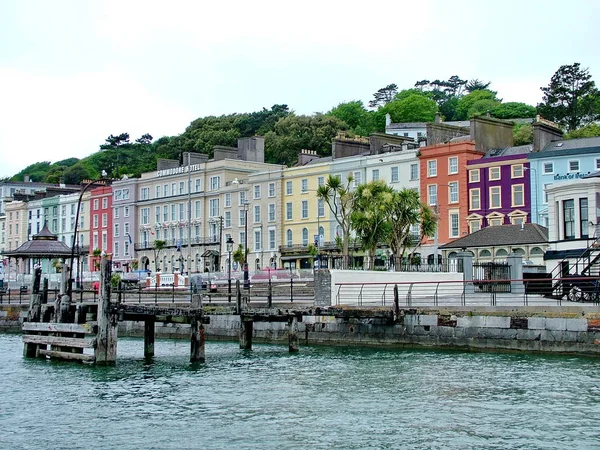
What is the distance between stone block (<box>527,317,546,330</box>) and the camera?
30073 mm

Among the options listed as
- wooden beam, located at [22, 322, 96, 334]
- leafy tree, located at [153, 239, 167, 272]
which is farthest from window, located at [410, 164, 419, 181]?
wooden beam, located at [22, 322, 96, 334]

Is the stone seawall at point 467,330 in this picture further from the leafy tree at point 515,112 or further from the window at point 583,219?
the leafy tree at point 515,112

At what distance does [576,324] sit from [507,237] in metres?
26.8

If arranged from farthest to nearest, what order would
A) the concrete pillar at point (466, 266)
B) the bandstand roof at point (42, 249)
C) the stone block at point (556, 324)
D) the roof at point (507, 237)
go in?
1. the roof at point (507, 237)
2. the bandstand roof at point (42, 249)
3. the concrete pillar at point (466, 266)
4. the stone block at point (556, 324)

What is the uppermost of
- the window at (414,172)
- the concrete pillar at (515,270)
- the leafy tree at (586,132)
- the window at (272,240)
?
the leafy tree at (586,132)

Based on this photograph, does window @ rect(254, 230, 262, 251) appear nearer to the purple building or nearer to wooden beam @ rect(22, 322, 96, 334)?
the purple building

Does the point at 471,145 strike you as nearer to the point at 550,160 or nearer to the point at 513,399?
the point at 550,160

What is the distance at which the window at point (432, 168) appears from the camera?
6912cm

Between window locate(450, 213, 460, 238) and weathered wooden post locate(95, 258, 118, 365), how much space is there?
42.9 m

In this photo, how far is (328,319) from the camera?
37.8m

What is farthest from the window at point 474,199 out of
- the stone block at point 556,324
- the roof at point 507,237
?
the stone block at point 556,324

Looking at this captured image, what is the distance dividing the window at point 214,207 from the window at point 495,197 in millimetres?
30358

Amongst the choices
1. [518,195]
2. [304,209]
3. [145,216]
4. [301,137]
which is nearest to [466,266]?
[518,195]

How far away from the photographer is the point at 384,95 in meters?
164
